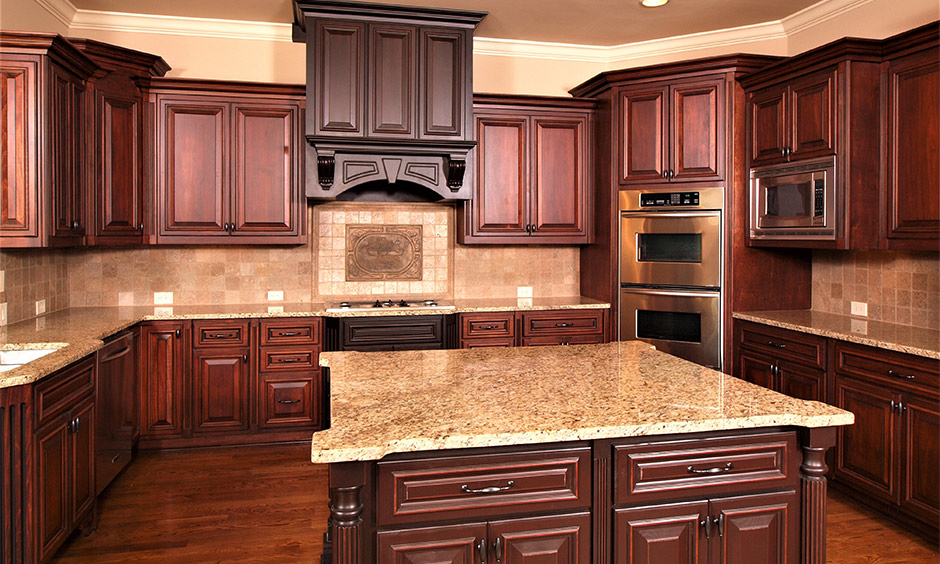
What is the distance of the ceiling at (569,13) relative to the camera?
13.5ft

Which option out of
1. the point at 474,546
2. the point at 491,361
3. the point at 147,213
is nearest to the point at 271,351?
the point at 147,213

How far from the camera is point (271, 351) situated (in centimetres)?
415

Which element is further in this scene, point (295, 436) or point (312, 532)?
point (295, 436)

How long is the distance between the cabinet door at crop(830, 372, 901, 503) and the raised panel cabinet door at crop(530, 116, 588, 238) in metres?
2.09

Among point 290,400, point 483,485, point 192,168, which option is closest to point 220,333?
point 290,400

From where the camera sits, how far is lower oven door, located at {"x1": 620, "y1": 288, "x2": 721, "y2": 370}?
163 inches

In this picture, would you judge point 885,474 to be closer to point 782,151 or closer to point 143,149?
point 782,151

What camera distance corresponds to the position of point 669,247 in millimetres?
4266

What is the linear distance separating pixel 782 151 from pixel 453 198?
2.04 m

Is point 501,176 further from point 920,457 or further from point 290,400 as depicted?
point 920,457

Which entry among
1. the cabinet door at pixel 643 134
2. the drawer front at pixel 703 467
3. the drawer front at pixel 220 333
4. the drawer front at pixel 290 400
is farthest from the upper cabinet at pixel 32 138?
the cabinet door at pixel 643 134

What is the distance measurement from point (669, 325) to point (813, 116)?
4.99ft

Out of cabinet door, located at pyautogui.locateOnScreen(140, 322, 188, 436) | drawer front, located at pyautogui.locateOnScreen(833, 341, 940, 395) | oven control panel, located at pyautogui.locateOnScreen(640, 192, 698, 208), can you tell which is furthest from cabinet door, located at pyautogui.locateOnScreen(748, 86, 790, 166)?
Result: cabinet door, located at pyautogui.locateOnScreen(140, 322, 188, 436)

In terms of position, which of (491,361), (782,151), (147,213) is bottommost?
(491,361)
